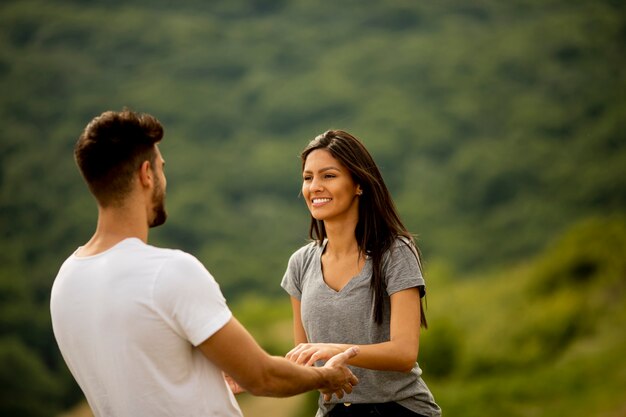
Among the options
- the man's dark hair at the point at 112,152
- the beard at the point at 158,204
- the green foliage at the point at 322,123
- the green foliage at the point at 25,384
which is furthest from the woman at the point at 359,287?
the green foliage at the point at 25,384

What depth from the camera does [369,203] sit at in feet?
8.64

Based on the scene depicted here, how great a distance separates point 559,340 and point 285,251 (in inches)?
139

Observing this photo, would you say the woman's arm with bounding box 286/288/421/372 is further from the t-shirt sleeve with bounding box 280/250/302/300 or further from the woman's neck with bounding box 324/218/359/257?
the t-shirt sleeve with bounding box 280/250/302/300

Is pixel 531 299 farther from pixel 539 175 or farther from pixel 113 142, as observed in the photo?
pixel 113 142

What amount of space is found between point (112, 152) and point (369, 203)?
101 cm

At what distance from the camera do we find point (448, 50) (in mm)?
10703

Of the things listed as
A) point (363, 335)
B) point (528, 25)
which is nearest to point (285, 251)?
point (528, 25)

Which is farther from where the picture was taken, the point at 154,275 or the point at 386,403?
the point at 386,403

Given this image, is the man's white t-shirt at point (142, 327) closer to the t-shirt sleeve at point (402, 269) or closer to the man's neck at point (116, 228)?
the man's neck at point (116, 228)

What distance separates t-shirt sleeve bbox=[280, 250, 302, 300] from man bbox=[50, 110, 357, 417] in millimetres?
736

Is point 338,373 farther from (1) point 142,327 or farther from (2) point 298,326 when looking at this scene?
(1) point 142,327

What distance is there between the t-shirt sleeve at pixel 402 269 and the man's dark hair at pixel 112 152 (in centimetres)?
90

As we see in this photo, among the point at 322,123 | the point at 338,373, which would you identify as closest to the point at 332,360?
the point at 338,373

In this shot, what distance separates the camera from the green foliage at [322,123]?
9.59m
